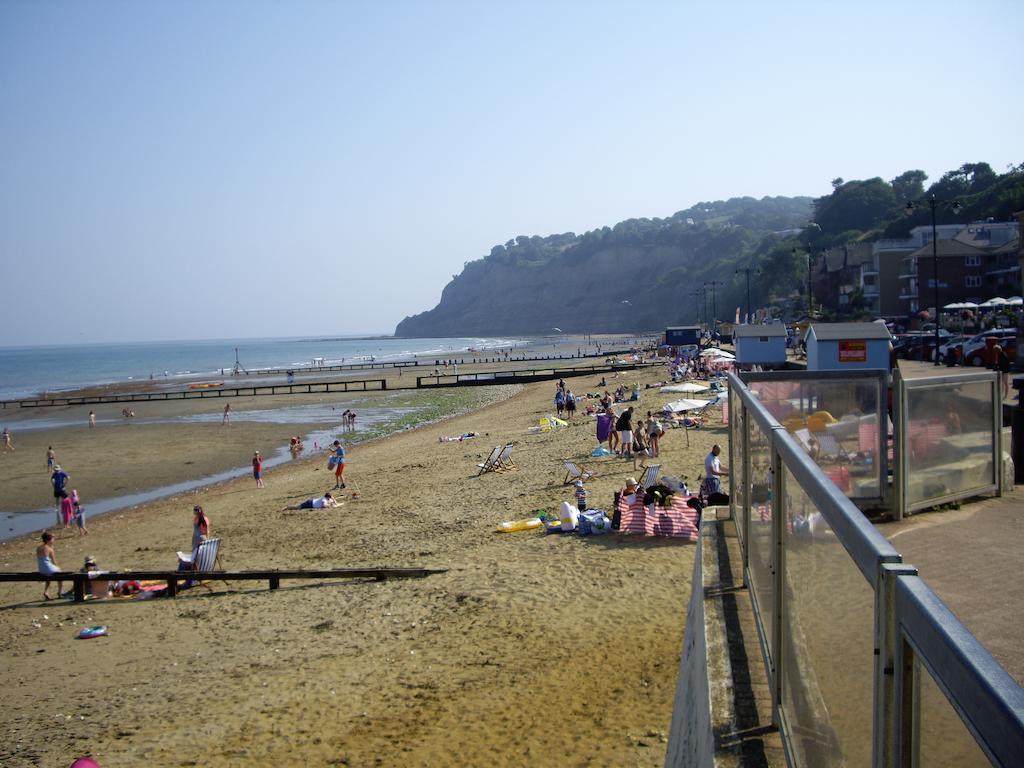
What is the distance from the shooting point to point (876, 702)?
1667 millimetres

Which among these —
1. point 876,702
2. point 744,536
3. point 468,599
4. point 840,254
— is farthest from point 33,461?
point 840,254

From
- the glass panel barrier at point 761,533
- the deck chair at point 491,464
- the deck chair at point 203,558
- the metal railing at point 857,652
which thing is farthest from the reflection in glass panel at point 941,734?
the deck chair at point 491,464

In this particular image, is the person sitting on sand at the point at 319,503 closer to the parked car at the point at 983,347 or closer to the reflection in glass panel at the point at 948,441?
the reflection in glass panel at the point at 948,441

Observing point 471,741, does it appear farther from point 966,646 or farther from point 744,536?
point 966,646

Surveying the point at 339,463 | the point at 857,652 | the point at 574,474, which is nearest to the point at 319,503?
the point at 339,463

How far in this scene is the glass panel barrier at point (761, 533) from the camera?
3486 millimetres

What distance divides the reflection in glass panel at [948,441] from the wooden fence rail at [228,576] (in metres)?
7.40

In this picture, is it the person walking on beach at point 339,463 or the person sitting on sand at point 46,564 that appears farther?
the person walking on beach at point 339,463

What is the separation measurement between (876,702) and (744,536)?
3.22m

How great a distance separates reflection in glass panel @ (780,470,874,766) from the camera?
1896mm

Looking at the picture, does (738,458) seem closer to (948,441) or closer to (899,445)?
(899,445)

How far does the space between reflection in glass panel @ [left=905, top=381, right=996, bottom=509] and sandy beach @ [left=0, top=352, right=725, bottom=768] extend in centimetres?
301

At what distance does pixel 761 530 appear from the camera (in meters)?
3.93

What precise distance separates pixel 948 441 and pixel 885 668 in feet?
17.6
